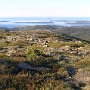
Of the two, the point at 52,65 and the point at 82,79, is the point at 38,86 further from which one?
the point at 52,65

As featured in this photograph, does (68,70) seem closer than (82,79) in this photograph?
No

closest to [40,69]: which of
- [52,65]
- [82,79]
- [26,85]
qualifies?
[52,65]

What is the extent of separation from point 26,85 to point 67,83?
2432 mm

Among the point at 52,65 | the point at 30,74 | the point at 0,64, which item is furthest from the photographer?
the point at 52,65

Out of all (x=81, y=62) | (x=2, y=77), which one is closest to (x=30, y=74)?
(x=2, y=77)

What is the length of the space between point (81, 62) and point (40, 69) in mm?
3888

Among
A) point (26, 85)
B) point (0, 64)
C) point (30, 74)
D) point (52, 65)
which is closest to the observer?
point (26, 85)

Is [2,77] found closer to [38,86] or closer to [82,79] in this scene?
[38,86]

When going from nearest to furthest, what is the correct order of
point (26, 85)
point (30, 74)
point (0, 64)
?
1. point (26, 85)
2. point (30, 74)
3. point (0, 64)

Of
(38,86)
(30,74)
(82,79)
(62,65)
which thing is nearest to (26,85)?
(38,86)

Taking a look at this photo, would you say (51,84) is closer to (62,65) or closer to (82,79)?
(82,79)

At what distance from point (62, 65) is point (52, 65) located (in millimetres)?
822

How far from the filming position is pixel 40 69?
2116 centimetres

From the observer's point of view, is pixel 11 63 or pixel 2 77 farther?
pixel 11 63
